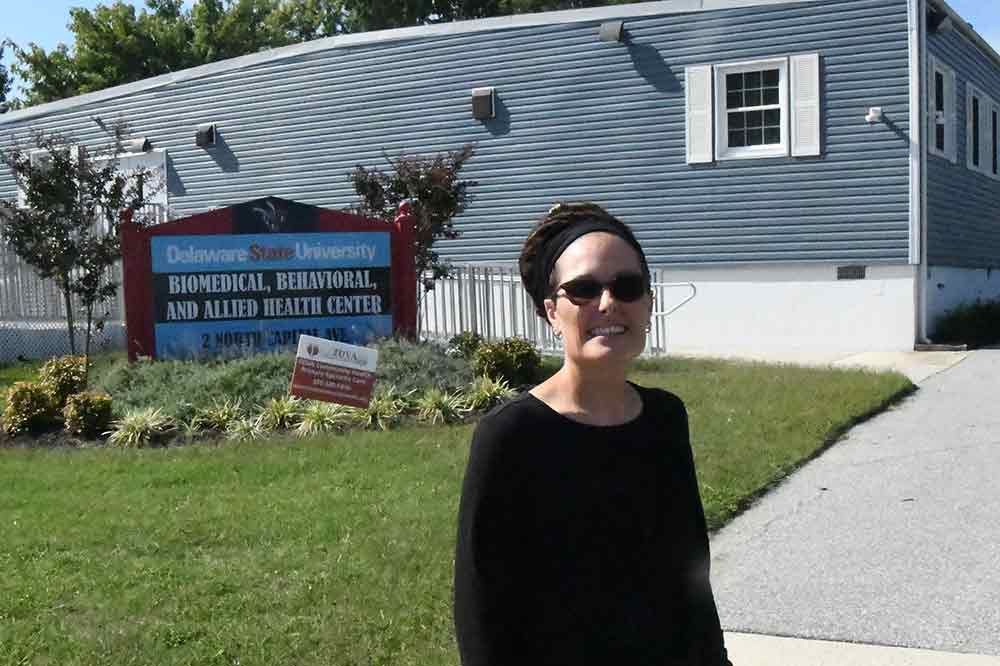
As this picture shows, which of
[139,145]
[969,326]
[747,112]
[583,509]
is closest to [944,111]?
[747,112]

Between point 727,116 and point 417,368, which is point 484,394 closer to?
point 417,368

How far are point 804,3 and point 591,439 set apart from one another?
15.7 metres

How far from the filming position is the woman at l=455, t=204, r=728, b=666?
231 centimetres

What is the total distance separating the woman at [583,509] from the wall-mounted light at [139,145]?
866 inches

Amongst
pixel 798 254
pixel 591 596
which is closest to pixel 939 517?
pixel 591 596

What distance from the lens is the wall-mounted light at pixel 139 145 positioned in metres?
23.0

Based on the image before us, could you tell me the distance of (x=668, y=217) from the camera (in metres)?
18.0

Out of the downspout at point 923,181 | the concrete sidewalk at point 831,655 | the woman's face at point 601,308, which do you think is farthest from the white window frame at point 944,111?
the woman's face at point 601,308

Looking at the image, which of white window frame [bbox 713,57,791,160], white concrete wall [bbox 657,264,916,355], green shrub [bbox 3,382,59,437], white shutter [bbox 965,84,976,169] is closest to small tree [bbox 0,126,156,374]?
green shrub [bbox 3,382,59,437]

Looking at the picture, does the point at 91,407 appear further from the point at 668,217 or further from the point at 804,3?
the point at 804,3

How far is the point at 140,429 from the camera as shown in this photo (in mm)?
9070

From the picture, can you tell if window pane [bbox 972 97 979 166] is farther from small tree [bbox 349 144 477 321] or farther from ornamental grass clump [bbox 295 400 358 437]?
ornamental grass clump [bbox 295 400 358 437]

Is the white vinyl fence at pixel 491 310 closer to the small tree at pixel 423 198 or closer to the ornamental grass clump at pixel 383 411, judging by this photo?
the small tree at pixel 423 198

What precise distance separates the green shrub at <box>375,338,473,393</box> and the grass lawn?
120 centimetres
